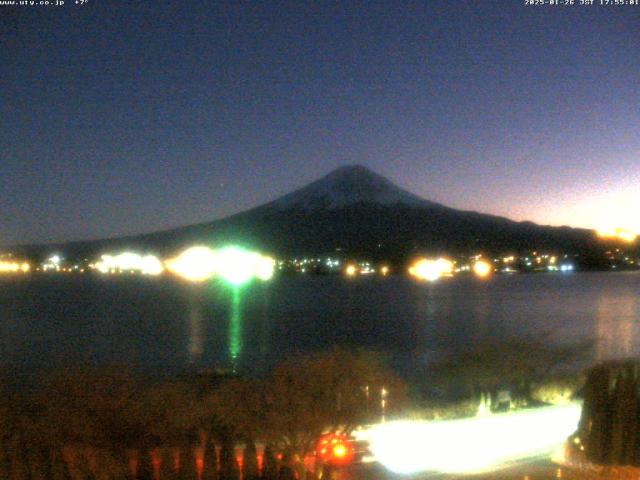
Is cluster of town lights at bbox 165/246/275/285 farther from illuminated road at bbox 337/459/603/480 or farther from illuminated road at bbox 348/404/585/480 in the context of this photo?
illuminated road at bbox 337/459/603/480

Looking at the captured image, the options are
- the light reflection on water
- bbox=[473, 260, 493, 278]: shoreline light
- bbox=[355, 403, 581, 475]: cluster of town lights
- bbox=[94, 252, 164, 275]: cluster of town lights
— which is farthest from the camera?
bbox=[94, 252, 164, 275]: cluster of town lights

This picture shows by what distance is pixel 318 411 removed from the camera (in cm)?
730

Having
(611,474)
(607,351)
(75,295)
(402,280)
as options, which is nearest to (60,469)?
(611,474)

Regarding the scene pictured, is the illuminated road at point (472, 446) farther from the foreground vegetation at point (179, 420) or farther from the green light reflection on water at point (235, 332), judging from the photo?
the green light reflection on water at point (235, 332)

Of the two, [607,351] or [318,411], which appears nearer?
[318,411]

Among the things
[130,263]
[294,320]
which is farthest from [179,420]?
[130,263]

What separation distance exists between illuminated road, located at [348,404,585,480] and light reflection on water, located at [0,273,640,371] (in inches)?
233

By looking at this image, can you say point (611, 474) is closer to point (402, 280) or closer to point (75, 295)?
point (75, 295)

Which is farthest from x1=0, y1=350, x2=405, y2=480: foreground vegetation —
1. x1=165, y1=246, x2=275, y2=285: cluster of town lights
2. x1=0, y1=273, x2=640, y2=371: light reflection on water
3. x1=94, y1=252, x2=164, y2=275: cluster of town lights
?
x1=94, y1=252, x2=164, y2=275: cluster of town lights

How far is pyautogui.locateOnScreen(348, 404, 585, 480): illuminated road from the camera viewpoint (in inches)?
313

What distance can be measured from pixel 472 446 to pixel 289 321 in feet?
109

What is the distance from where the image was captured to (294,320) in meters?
43.4

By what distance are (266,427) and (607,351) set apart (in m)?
21.8

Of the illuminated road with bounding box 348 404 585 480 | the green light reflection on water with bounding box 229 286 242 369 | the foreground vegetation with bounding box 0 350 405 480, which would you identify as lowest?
the green light reflection on water with bounding box 229 286 242 369
